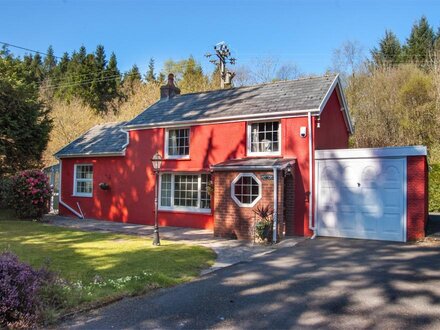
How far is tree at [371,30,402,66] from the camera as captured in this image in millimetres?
35844

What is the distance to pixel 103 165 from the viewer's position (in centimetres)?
2034

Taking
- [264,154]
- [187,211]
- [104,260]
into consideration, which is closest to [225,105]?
[264,154]

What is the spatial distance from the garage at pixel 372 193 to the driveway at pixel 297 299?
9.01 feet

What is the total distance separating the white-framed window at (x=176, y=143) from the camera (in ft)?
58.2

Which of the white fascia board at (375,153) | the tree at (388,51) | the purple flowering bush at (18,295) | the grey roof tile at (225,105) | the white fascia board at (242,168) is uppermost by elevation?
the tree at (388,51)

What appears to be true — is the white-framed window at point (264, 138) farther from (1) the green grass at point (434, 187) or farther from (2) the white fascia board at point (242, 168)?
(1) the green grass at point (434, 187)

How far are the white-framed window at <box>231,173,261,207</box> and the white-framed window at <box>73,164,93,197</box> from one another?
9.95m

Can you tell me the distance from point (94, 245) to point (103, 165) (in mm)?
8830

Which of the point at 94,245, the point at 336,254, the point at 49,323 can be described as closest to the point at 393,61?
the point at 336,254

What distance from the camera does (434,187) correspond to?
2314cm

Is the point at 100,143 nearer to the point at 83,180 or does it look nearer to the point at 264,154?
the point at 83,180

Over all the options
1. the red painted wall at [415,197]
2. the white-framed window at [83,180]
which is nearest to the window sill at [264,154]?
the red painted wall at [415,197]

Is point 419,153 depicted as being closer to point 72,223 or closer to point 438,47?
point 72,223

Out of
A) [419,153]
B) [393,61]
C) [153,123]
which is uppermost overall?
[393,61]
